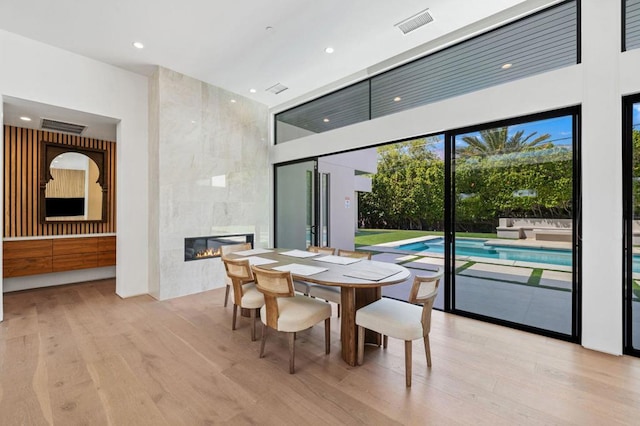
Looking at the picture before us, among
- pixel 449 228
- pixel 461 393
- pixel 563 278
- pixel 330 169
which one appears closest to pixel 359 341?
pixel 461 393

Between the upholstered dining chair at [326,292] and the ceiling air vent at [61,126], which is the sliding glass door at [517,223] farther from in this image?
the ceiling air vent at [61,126]

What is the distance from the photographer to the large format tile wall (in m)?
4.40

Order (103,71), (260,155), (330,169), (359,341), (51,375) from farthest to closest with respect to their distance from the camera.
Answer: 1. (330,169)
2. (260,155)
3. (103,71)
4. (359,341)
5. (51,375)

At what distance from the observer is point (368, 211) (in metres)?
16.4

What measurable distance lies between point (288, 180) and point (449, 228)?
3.45 meters

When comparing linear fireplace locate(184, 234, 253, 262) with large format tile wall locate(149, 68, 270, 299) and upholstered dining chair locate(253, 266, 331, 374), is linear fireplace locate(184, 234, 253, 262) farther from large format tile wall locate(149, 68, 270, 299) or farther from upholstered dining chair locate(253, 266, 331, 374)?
upholstered dining chair locate(253, 266, 331, 374)

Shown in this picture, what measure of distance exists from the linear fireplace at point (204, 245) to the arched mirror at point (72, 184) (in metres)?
2.24

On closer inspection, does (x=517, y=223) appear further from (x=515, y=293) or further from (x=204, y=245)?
(x=204, y=245)

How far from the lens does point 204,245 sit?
486 cm

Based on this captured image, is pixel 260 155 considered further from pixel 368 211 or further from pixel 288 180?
pixel 368 211

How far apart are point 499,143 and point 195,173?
4.38 m

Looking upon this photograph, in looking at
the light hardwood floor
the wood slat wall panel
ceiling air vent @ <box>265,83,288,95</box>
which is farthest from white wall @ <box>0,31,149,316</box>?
ceiling air vent @ <box>265,83,288,95</box>

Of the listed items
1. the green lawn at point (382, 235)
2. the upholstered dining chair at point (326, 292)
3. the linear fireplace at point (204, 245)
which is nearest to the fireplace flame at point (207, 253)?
the linear fireplace at point (204, 245)

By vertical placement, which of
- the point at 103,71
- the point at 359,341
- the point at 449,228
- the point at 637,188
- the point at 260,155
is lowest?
the point at 359,341
